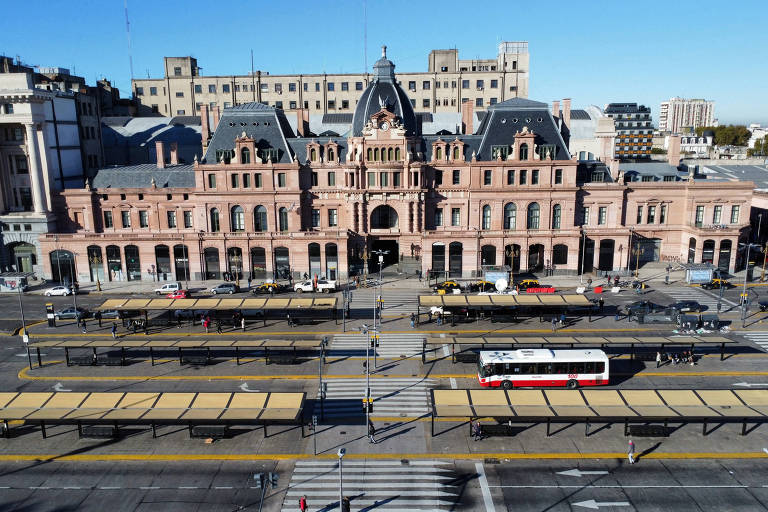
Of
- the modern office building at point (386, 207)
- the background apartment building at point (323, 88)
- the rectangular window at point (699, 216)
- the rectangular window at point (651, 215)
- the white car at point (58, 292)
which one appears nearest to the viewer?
the white car at point (58, 292)

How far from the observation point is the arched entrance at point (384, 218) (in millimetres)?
92375

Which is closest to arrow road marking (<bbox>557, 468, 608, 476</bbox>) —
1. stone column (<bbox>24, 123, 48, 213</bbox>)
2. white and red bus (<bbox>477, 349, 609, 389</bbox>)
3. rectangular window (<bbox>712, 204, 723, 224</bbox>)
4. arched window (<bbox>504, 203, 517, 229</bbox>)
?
white and red bus (<bbox>477, 349, 609, 389</bbox>)

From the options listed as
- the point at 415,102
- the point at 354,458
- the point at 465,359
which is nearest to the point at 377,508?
the point at 354,458

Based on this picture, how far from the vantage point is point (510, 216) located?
90.4 m

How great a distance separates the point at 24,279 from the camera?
284ft

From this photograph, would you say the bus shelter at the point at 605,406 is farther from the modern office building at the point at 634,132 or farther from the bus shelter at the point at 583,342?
the modern office building at the point at 634,132

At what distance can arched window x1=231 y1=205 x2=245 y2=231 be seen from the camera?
298 feet

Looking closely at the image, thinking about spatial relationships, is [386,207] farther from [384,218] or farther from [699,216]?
[699,216]

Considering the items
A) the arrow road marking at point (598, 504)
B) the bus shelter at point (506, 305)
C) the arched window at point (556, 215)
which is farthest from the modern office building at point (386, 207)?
the arrow road marking at point (598, 504)

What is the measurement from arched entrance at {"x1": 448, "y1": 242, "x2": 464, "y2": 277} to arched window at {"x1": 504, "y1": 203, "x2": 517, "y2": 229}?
850 cm

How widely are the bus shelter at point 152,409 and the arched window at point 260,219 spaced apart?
49.1m

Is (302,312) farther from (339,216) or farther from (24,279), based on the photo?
(24,279)

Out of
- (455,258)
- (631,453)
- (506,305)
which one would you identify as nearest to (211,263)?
(455,258)

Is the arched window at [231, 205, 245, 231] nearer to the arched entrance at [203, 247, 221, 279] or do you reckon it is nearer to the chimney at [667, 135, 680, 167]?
the arched entrance at [203, 247, 221, 279]
